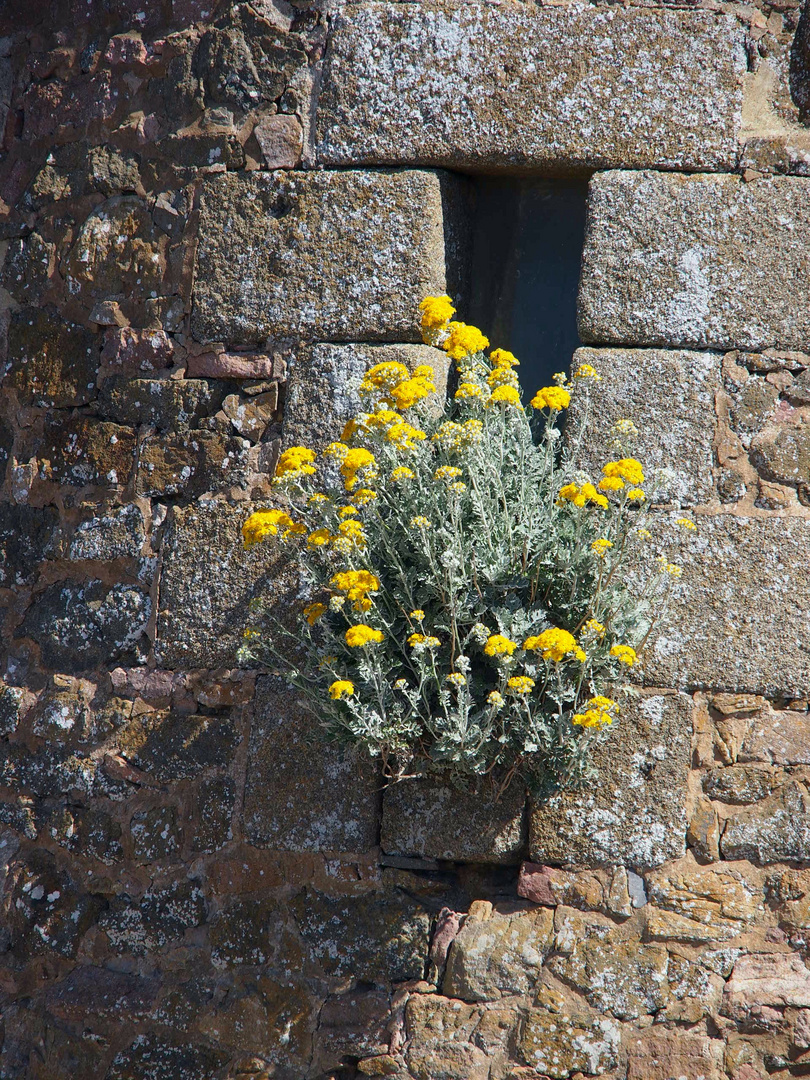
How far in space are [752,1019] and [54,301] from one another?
2874 millimetres

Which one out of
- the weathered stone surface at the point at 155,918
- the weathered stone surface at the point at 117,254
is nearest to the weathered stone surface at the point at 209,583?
the weathered stone surface at the point at 155,918

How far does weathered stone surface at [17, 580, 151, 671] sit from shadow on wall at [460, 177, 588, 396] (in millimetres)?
1346

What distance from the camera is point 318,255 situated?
9.23 ft

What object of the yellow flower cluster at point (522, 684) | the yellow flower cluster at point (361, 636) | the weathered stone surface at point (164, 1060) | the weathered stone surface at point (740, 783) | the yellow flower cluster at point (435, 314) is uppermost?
the yellow flower cluster at point (435, 314)

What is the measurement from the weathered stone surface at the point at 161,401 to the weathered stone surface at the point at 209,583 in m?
0.28

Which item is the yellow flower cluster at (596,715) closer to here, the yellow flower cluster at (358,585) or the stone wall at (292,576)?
the stone wall at (292,576)

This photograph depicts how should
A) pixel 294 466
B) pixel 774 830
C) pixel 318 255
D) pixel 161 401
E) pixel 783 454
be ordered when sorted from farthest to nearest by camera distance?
pixel 161 401 < pixel 318 255 < pixel 783 454 < pixel 774 830 < pixel 294 466

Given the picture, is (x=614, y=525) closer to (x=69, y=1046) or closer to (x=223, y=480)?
(x=223, y=480)

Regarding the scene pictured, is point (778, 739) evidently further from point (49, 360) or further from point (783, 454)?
point (49, 360)

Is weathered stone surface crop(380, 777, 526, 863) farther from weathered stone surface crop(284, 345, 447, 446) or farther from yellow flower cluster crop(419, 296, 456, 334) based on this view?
yellow flower cluster crop(419, 296, 456, 334)

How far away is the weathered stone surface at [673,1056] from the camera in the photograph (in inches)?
92.2

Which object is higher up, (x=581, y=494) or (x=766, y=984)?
(x=581, y=494)

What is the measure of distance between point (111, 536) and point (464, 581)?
1.19 meters

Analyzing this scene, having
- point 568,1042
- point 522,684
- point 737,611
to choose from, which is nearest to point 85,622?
point 522,684
